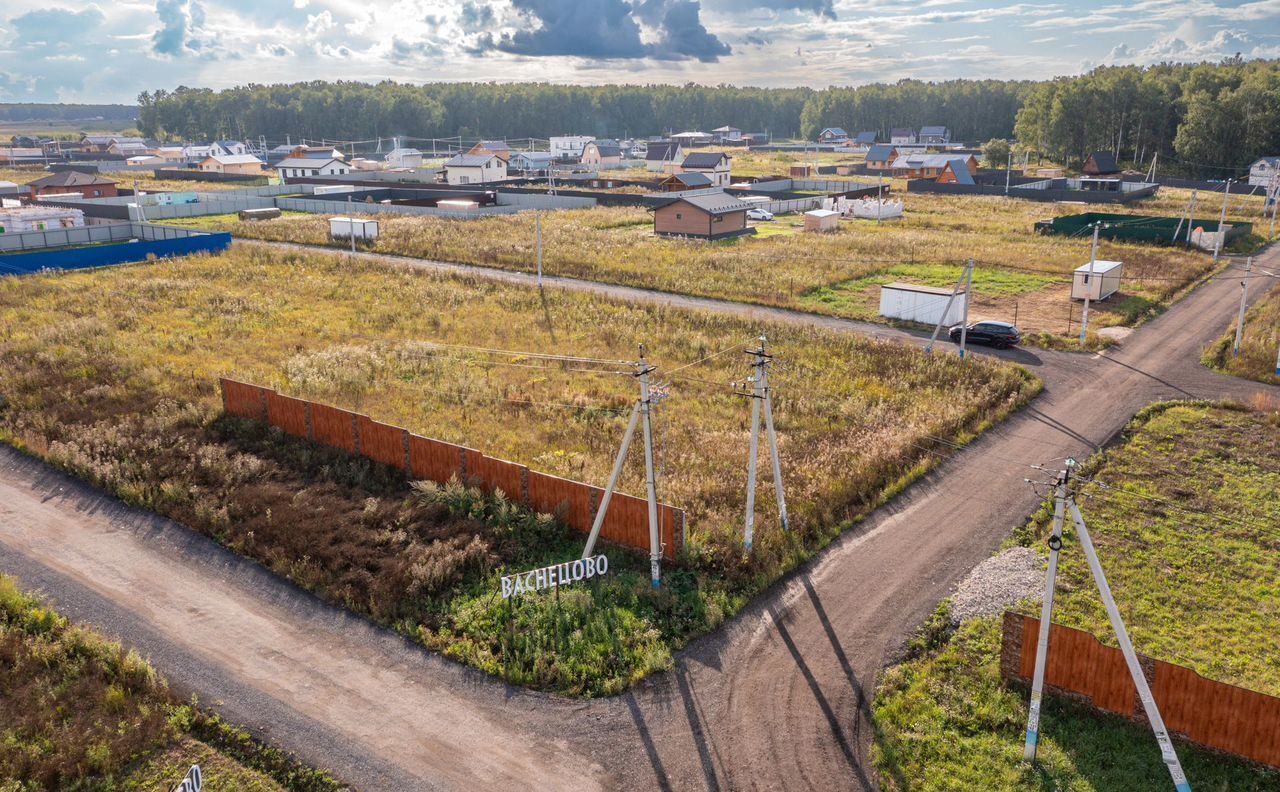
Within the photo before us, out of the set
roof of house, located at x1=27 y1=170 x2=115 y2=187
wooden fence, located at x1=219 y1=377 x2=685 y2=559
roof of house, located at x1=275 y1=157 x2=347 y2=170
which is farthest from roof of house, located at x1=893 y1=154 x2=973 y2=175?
roof of house, located at x1=27 y1=170 x2=115 y2=187

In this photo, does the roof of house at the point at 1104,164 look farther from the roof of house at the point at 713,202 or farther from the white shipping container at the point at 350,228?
the white shipping container at the point at 350,228

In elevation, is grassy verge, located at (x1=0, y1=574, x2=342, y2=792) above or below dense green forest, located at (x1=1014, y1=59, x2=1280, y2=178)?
below

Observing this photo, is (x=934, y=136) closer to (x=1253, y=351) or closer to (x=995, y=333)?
(x=995, y=333)

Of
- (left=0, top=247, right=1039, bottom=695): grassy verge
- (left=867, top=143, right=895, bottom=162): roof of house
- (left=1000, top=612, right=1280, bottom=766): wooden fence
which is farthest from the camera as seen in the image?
(left=867, top=143, right=895, bottom=162): roof of house

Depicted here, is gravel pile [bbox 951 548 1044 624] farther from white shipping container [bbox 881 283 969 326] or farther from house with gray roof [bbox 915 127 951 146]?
house with gray roof [bbox 915 127 951 146]

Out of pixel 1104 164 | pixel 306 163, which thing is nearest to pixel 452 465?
pixel 1104 164

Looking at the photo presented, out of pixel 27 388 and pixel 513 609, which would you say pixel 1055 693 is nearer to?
pixel 513 609
